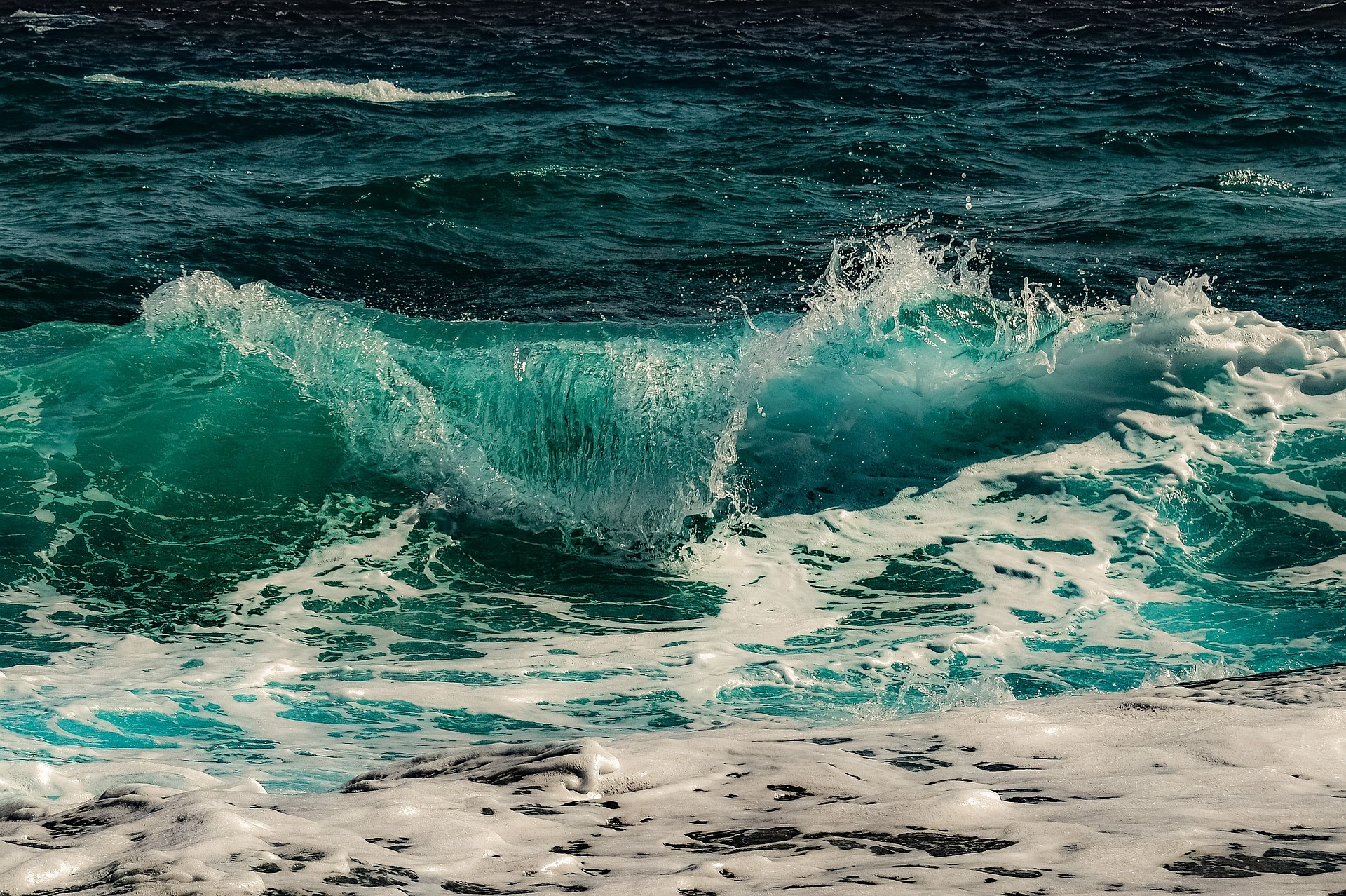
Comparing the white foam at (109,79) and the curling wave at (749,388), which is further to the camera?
the white foam at (109,79)

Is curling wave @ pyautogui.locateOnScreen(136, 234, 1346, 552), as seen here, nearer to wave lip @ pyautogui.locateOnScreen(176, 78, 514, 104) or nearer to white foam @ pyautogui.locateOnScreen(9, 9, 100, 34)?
wave lip @ pyautogui.locateOnScreen(176, 78, 514, 104)

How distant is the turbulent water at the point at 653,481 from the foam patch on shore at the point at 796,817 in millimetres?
22

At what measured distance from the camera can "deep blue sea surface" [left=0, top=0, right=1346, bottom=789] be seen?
204 inches

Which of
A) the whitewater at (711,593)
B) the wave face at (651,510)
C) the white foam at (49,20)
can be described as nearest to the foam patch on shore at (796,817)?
the whitewater at (711,593)

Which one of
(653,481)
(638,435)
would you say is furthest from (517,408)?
(653,481)

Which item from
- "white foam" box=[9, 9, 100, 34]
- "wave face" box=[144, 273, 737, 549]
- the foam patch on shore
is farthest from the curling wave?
"white foam" box=[9, 9, 100, 34]

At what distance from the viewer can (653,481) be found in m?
6.97

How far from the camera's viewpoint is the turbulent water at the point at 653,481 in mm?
3381

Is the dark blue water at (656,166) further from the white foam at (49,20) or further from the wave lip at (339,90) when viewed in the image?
the white foam at (49,20)

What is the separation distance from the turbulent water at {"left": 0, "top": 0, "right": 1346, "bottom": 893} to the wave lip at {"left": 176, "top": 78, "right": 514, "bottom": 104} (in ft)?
12.6

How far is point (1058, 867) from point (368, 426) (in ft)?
19.4

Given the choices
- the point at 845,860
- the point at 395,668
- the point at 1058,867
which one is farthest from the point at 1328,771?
the point at 395,668

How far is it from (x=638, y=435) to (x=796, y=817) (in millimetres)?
4424

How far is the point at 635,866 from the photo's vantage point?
2.63 m
